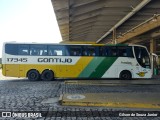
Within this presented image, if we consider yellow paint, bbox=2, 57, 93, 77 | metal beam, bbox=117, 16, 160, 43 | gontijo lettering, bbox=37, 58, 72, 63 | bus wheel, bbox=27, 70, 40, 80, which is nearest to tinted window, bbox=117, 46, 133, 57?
yellow paint, bbox=2, 57, 93, 77

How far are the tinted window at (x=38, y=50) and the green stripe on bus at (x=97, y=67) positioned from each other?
11.3ft

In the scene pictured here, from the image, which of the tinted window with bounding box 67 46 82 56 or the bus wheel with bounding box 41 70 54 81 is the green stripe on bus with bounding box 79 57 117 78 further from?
the bus wheel with bounding box 41 70 54 81

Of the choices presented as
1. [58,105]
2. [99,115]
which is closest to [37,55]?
[58,105]

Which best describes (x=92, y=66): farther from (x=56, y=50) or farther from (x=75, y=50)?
(x=56, y=50)

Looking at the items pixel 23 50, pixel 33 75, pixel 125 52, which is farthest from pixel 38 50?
pixel 125 52

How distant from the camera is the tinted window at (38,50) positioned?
70.1 ft

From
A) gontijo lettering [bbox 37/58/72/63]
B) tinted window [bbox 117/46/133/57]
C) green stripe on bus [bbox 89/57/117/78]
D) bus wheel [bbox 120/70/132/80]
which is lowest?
bus wheel [bbox 120/70/132/80]

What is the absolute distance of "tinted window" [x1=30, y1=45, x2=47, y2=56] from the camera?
21.4m

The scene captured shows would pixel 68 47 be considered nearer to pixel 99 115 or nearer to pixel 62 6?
pixel 62 6

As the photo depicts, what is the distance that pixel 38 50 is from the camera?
21.5 m

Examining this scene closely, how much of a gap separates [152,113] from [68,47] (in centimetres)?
1421

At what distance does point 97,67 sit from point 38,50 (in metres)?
4.80

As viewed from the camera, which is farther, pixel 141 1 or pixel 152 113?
pixel 141 1

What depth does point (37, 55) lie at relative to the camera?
843 inches
